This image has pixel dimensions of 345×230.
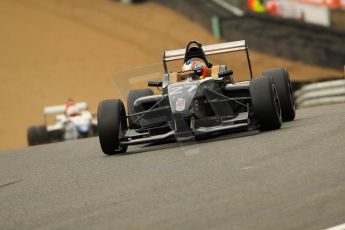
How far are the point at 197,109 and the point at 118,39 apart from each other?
25399mm

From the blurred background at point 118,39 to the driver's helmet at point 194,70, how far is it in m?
13.2

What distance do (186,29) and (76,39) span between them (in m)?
4.30

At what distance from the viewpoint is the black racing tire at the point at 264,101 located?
1212cm

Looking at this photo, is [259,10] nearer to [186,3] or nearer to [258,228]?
[186,3]

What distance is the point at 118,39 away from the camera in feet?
124

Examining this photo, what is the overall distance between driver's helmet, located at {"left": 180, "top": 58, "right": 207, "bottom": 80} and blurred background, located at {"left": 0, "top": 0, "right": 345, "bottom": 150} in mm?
13160

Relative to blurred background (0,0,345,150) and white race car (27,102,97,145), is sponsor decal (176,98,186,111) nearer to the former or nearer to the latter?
white race car (27,102,97,145)

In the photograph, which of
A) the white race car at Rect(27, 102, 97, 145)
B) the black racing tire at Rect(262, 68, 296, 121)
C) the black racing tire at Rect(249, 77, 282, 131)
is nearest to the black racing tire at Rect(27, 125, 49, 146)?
the white race car at Rect(27, 102, 97, 145)

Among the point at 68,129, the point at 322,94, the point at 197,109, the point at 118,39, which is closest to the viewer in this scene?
the point at 197,109

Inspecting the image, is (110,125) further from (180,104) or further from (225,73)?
(225,73)

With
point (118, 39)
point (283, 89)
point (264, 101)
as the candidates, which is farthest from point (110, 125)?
point (118, 39)

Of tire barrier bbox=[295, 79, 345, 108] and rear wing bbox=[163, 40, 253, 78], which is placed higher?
rear wing bbox=[163, 40, 253, 78]

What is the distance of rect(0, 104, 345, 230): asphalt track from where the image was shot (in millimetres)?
6664

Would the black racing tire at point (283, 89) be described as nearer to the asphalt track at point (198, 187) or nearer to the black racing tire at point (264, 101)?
the asphalt track at point (198, 187)
